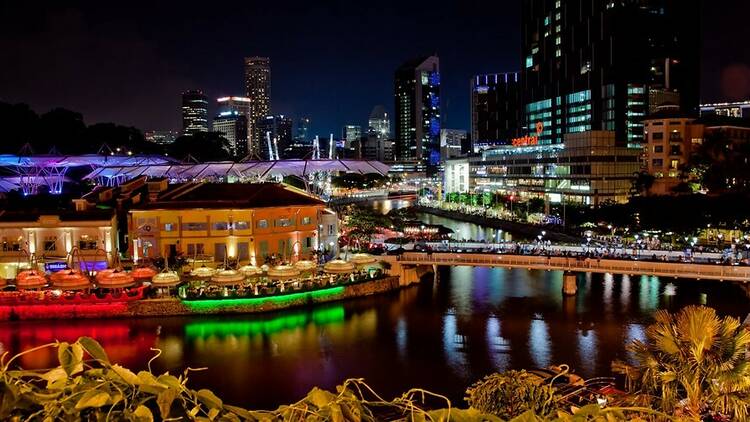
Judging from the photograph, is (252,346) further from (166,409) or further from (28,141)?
(28,141)

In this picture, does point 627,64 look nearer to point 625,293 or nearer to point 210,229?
point 625,293

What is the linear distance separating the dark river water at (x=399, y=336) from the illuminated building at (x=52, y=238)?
5739 millimetres

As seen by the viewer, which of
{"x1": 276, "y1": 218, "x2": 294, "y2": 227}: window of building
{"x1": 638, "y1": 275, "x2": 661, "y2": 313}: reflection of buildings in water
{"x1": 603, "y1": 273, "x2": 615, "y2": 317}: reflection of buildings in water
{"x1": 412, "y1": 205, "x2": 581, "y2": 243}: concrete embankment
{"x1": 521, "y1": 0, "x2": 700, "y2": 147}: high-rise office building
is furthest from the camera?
{"x1": 521, "y1": 0, "x2": 700, "y2": 147}: high-rise office building

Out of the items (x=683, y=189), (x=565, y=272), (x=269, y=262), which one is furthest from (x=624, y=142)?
(x=269, y=262)

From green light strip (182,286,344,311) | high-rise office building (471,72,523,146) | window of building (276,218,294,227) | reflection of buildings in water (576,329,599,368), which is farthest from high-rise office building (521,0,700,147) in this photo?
green light strip (182,286,344,311)

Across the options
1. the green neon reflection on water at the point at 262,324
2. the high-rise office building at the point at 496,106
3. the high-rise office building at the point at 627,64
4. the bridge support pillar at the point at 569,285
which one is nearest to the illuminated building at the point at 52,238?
the green neon reflection on water at the point at 262,324

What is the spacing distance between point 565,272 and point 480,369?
1288cm

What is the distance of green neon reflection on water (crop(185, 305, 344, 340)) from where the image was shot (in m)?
26.3

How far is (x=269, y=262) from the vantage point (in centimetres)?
3381

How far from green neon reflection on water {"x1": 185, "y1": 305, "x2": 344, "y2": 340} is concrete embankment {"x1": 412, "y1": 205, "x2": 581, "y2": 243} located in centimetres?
2874

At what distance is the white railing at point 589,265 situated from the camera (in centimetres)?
2959

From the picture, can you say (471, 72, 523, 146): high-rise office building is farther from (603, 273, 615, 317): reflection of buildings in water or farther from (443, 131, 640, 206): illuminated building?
(603, 273, 615, 317): reflection of buildings in water

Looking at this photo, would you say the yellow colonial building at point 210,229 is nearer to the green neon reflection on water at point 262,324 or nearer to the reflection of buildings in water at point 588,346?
the green neon reflection on water at point 262,324

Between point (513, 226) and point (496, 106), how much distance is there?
273 feet
